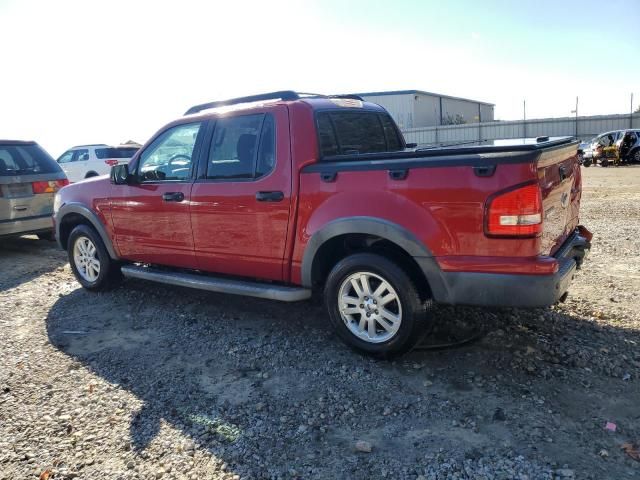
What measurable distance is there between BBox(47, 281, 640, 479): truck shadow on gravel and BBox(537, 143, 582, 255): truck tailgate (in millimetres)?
851

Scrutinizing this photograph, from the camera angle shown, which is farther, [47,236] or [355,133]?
[47,236]

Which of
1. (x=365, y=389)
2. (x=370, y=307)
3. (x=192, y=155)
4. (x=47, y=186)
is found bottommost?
(x=365, y=389)

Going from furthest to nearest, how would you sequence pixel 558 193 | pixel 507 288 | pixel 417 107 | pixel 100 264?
pixel 417 107
pixel 100 264
pixel 558 193
pixel 507 288

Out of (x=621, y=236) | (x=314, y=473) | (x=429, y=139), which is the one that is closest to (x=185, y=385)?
(x=314, y=473)

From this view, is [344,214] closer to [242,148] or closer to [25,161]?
[242,148]

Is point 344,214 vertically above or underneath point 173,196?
underneath

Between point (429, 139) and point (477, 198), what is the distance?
1341 inches

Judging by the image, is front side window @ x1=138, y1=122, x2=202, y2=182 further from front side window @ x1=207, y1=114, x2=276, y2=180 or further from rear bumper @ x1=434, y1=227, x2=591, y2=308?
rear bumper @ x1=434, y1=227, x2=591, y2=308

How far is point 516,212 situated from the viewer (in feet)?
10.0

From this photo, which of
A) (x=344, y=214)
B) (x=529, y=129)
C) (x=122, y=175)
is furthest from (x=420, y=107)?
(x=344, y=214)

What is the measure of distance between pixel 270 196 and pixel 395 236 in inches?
43.9

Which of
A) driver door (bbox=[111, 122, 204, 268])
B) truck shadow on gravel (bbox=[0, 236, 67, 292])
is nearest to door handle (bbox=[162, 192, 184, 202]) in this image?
driver door (bbox=[111, 122, 204, 268])

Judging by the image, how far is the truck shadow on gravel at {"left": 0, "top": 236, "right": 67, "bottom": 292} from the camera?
6623mm

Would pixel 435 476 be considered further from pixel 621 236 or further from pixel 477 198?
pixel 621 236
